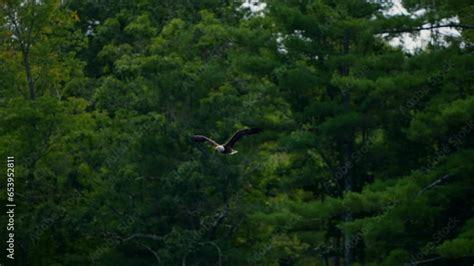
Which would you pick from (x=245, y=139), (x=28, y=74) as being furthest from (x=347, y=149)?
(x=28, y=74)

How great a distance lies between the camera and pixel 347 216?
30.2m

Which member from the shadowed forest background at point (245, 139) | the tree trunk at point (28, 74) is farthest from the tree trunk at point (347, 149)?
the tree trunk at point (28, 74)

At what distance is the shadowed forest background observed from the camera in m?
27.0

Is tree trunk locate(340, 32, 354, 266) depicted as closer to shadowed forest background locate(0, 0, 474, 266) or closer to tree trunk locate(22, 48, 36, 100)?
shadowed forest background locate(0, 0, 474, 266)

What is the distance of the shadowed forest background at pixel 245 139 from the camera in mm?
26984

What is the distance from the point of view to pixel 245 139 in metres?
34.2

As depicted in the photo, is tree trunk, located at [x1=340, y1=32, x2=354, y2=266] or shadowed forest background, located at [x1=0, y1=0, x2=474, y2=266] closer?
shadowed forest background, located at [x1=0, y1=0, x2=474, y2=266]

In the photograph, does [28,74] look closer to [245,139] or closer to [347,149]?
[245,139]

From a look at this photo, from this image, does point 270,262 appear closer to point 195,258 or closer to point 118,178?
point 195,258

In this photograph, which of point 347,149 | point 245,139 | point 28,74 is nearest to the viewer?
point 347,149


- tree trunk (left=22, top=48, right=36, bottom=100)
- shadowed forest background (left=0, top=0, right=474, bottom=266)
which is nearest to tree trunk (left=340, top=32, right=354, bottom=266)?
shadowed forest background (left=0, top=0, right=474, bottom=266)

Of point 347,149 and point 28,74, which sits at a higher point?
point 28,74

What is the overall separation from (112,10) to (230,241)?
13.7 m

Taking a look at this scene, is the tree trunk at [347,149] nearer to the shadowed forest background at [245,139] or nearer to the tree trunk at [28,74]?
the shadowed forest background at [245,139]
